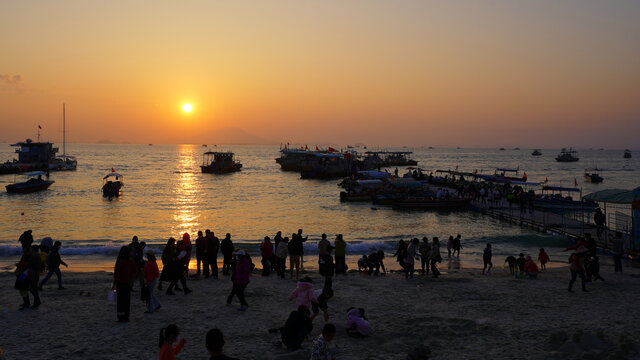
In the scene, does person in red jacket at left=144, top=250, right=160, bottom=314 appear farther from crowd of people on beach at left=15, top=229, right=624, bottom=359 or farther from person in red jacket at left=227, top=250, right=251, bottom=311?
person in red jacket at left=227, top=250, right=251, bottom=311

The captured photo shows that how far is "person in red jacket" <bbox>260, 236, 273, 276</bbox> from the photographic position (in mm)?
15539

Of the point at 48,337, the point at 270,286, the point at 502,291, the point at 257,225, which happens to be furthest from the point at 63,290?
the point at 257,225

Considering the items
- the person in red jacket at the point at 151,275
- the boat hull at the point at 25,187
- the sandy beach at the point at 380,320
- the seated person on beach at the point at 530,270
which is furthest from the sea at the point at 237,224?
the person in red jacket at the point at 151,275

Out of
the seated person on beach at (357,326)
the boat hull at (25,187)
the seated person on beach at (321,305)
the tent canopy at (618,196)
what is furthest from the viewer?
the boat hull at (25,187)

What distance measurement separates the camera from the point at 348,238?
31.0m

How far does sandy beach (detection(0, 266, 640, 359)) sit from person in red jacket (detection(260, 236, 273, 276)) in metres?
0.42

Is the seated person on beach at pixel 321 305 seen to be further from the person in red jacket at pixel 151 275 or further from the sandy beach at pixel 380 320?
the person in red jacket at pixel 151 275

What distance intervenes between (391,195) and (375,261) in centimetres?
3257

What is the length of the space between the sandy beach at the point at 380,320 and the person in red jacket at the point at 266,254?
42 centimetres

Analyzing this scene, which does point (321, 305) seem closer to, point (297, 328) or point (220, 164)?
point (297, 328)

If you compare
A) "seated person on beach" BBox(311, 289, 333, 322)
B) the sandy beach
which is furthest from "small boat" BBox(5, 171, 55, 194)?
"seated person on beach" BBox(311, 289, 333, 322)

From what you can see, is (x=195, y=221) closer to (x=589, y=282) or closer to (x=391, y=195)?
(x=391, y=195)

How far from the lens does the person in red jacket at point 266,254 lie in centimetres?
1554

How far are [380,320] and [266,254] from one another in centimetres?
561
